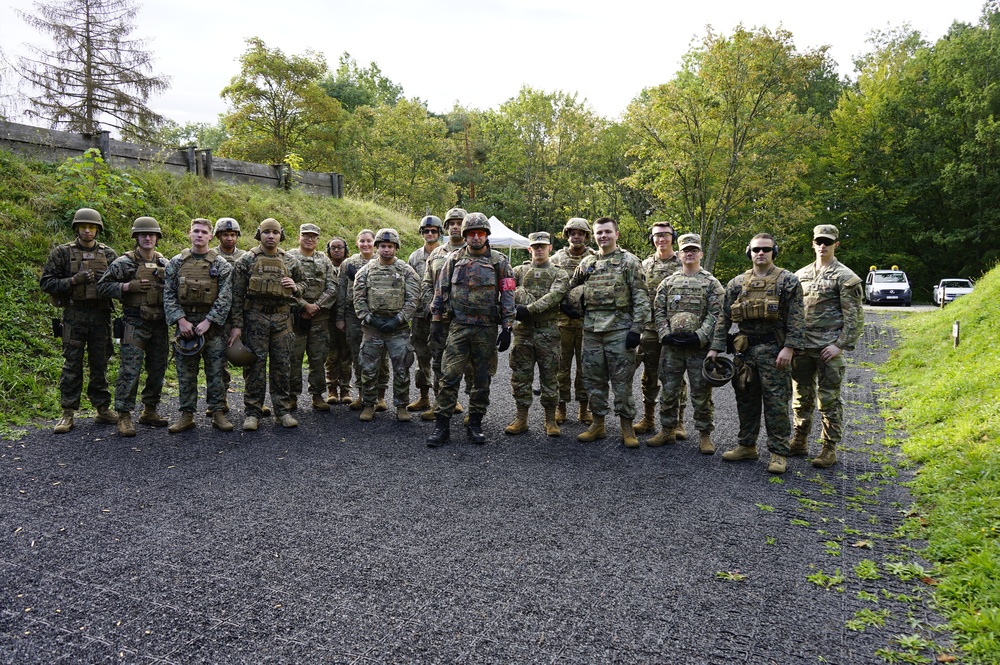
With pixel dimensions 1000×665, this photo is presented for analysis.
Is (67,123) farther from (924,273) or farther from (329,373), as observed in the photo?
(924,273)

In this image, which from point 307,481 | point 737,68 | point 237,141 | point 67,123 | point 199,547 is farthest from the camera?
point 237,141

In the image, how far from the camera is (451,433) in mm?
6789

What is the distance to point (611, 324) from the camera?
6469mm

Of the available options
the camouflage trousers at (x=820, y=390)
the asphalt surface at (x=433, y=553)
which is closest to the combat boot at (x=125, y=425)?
the asphalt surface at (x=433, y=553)

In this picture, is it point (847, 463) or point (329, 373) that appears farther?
point (329, 373)

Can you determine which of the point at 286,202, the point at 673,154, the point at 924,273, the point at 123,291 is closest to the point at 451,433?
the point at 123,291

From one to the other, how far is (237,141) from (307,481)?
23.6m

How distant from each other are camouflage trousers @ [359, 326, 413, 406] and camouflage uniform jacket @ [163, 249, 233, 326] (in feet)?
5.07

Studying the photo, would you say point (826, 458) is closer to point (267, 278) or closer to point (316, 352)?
point (316, 352)

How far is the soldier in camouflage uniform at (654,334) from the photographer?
6.98m

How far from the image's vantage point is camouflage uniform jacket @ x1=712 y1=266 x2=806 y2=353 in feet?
18.5

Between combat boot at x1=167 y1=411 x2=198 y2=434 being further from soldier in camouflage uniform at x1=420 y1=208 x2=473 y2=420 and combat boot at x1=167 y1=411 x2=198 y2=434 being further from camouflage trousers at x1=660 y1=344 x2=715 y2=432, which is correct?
camouflage trousers at x1=660 y1=344 x2=715 y2=432

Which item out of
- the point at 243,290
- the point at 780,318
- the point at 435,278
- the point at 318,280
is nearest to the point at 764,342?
the point at 780,318

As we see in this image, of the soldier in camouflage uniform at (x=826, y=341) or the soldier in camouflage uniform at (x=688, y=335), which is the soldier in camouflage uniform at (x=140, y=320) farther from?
the soldier in camouflage uniform at (x=826, y=341)
